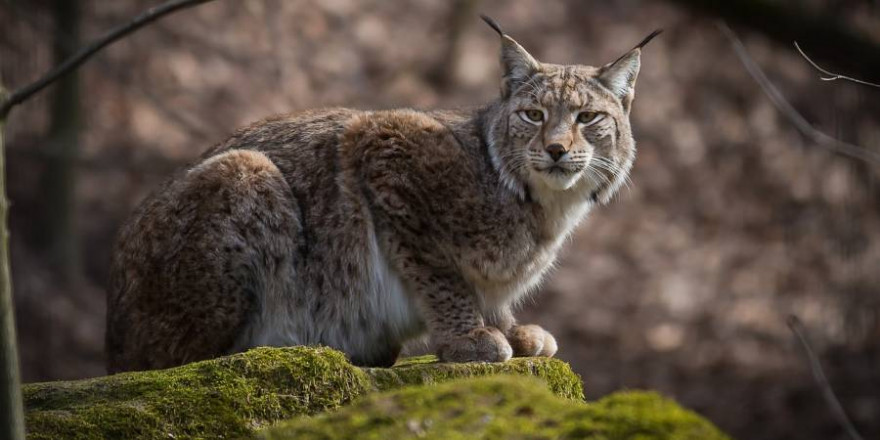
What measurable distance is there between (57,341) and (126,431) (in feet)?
26.9

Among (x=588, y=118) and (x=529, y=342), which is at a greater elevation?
(x=588, y=118)

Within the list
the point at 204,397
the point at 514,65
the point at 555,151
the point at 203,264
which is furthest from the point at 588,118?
the point at 204,397

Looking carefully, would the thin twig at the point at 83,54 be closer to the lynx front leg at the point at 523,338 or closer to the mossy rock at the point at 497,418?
the mossy rock at the point at 497,418

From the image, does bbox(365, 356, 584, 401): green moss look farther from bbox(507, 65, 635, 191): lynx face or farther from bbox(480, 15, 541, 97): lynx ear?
bbox(480, 15, 541, 97): lynx ear

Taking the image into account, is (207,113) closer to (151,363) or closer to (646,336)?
(646,336)

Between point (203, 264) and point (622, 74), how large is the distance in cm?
233

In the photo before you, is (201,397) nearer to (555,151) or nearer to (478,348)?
(478,348)

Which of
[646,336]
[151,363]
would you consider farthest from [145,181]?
[151,363]

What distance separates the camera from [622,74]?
6.03m

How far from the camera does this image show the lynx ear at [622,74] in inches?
235

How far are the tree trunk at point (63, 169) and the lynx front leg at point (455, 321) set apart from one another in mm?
7101

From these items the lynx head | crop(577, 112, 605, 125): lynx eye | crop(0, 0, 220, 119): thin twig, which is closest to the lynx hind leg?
the lynx head

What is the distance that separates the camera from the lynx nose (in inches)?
218

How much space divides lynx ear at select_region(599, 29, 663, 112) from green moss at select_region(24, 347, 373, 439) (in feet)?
7.94
